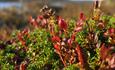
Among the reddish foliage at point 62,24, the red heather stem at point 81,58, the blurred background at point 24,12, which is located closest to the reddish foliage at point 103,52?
the red heather stem at point 81,58

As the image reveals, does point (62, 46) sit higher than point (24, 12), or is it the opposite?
point (62, 46)

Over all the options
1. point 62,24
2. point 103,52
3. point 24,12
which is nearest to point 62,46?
point 62,24

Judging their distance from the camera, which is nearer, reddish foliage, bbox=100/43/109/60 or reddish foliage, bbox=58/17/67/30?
reddish foliage, bbox=100/43/109/60

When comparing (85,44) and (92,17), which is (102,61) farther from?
(92,17)

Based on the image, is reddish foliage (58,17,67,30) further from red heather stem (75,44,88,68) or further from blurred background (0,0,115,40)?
blurred background (0,0,115,40)

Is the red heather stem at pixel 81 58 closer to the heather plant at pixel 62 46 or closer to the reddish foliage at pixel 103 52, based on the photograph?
the heather plant at pixel 62 46

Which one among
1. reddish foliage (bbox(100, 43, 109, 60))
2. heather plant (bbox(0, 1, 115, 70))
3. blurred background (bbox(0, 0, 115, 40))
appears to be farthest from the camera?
blurred background (bbox(0, 0, 115, 40))

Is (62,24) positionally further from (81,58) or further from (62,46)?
(81,58)

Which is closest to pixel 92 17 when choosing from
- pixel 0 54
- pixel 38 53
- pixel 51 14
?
pixel 51 14

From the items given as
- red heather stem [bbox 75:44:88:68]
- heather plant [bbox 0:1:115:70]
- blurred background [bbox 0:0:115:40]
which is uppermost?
red heather stem [bbox 75:44:88:68]

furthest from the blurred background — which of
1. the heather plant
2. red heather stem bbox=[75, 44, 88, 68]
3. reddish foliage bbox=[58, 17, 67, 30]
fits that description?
red heather stem bbox=[75, 44, 88, 68]

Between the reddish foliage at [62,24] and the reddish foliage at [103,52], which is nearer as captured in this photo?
the reddish foliage at [103,52]

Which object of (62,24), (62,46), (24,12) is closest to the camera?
(62,46)

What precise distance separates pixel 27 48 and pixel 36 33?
0.81ft
